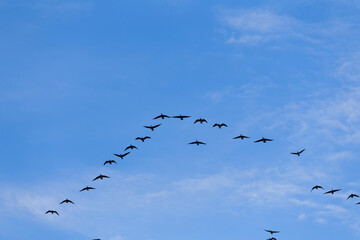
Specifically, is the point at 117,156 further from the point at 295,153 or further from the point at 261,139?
the point at 295,153

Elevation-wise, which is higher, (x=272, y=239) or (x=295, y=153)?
(x=295, y=153)

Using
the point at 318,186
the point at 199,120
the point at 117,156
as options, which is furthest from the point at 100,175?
the point at 318,186

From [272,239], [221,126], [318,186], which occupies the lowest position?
[272,239]

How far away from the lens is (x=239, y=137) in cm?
12188

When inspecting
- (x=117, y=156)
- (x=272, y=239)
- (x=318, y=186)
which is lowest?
(x=272, y=239)

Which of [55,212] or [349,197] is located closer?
[349,197]

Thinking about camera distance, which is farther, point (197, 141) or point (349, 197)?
point (197, 141)

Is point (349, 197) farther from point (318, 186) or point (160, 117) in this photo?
point (160, 117)

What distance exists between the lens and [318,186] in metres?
123

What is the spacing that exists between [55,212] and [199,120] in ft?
156

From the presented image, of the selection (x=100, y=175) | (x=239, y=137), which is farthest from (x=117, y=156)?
(x=239, y=137)

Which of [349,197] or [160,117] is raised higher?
[160,117]

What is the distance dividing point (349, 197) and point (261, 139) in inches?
1066

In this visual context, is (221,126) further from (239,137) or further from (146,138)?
(146,138)
